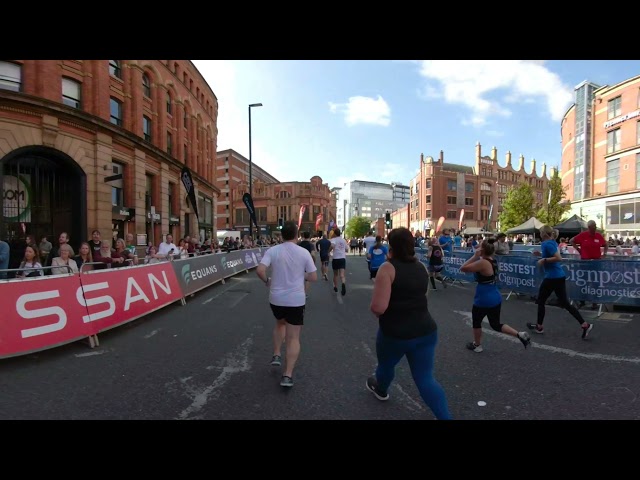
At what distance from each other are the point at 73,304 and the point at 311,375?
399 centimetres

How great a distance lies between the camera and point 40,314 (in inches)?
179

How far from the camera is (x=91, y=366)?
415 cm

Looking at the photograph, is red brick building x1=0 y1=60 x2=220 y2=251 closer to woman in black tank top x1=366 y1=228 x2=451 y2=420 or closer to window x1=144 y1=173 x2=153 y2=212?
window x1=144 y1=173 x2=153 y2=212

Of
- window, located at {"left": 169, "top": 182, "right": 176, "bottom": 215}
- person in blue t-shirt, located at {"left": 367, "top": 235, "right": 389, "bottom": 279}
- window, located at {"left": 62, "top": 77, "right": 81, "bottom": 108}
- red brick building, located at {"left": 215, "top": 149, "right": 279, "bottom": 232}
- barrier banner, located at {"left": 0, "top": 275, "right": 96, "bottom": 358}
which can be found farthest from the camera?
red brick building, located at {"left": 215, "top": 149, "right": 279, "bottom": 232}

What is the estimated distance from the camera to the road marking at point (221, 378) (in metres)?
3.01

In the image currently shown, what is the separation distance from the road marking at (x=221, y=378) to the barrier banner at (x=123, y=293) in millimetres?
2546

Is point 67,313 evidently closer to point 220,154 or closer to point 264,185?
point 220,154

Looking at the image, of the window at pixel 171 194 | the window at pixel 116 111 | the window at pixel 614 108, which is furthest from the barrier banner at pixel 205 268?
the window at pixel 614 108

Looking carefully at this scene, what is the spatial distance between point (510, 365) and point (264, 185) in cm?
8386

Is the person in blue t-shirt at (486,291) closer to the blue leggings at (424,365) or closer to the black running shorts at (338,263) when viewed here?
the blue leggings at (424,365)

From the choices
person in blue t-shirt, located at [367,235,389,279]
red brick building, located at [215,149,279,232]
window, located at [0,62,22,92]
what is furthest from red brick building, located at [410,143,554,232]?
window, located at [0,62,22,92]

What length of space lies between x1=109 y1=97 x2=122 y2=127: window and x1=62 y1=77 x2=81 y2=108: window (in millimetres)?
2478

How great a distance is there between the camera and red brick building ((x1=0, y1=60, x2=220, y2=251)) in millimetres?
13672

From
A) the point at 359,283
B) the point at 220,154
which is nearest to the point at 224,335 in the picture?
the point at 359,283
